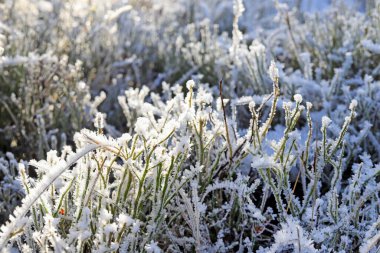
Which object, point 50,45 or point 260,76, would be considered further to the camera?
point 50,45

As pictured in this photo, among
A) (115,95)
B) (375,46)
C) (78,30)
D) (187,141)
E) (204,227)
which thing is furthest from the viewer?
(78,30)

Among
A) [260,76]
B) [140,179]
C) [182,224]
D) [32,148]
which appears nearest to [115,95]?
[32,148]

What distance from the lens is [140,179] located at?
1.08m

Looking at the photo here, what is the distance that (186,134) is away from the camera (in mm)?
1231

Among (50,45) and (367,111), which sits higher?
(50,45)

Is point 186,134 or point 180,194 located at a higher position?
point 186,134

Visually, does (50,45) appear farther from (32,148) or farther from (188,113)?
(188,113)

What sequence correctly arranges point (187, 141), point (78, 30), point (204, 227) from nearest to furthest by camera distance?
point (187, 141) → point (204, 227) → point (78, 30)

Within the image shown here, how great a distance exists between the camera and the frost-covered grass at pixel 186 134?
107 cm

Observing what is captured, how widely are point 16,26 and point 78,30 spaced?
0.33 metres

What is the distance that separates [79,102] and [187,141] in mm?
1011

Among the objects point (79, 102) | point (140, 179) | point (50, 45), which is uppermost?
point (50, 45)

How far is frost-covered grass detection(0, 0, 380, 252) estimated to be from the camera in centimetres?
107

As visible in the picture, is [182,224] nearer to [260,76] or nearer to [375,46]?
[260,76]
